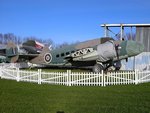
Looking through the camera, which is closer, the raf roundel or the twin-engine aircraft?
the twin-engine aircraft

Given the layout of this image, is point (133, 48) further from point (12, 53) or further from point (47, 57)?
point (12, 53)

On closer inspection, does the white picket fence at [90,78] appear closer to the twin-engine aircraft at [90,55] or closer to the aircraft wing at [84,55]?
the twin-engine aircraft at [90,55]

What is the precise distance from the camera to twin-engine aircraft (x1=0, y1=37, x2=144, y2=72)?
104 ft

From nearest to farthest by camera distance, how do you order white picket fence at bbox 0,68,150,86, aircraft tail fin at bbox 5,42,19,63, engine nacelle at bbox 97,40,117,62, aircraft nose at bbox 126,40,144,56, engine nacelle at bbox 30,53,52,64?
white picket fence at bbox 0,68,150,86 < engine nacelle at bbox 97,40,117,62 < aircraft nose at bbox 126,40,144,56 < engine nacelle at bbox 30,53,52,64 < aircraft tail fin at bbox 5,42,19,63

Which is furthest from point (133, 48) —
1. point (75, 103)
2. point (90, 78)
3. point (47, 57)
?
point (75, 103)

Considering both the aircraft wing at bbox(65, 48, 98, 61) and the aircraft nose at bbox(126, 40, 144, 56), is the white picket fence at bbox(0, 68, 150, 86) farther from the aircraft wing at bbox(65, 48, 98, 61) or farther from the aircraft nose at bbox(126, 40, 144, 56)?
the aircraft wing at bbox(65, 48, 98, 61)

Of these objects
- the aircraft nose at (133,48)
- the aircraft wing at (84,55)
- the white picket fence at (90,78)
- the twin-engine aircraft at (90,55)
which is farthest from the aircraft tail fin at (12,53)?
the white picket fence at (90,78)

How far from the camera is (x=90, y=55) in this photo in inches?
A: 1314

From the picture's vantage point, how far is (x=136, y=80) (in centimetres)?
2119

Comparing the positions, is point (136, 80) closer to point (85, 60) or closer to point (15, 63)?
point (85, 60)

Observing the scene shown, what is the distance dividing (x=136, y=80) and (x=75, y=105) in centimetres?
956

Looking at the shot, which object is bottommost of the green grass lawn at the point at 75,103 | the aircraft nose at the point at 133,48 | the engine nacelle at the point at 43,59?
the green grass lawn at the point at 75,103

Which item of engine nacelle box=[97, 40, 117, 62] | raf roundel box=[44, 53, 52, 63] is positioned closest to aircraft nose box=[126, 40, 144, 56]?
engine nacelle box=[97, 40, 117, 62]

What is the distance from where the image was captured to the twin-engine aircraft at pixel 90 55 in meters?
31.6
